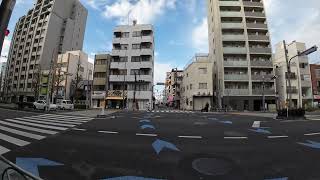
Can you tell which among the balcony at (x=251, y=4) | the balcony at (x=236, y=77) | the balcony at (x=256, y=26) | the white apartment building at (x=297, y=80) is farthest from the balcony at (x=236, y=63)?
the balcony at (x=251, y=4)

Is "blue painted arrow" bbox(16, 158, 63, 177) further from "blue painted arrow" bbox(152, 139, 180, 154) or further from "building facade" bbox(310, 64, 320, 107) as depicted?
"building facade" bbox(310, 64, 320, 107)

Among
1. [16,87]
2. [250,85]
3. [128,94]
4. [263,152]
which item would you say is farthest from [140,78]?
[263,152]

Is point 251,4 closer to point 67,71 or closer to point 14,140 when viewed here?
point 67,71

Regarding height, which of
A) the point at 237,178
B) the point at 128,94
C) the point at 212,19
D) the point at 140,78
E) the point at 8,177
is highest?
the point at 212,19

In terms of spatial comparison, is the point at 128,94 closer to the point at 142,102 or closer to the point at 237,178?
the point at 142,102

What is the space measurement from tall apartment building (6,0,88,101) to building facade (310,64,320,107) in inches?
2656

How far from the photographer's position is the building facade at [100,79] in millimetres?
59756

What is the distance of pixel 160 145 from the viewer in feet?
30.8

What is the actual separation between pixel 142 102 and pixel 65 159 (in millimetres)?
51370

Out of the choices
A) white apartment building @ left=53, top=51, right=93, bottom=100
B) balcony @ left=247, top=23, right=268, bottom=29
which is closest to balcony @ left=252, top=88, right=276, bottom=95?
balcony @ left=247, top=23, right=268, bottom=29

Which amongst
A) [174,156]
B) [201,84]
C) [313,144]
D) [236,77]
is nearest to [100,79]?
[201,84]

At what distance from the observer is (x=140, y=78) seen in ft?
193

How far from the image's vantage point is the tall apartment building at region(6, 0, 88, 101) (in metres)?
77.6

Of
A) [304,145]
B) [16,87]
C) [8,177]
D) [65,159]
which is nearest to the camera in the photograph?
[8,177]
